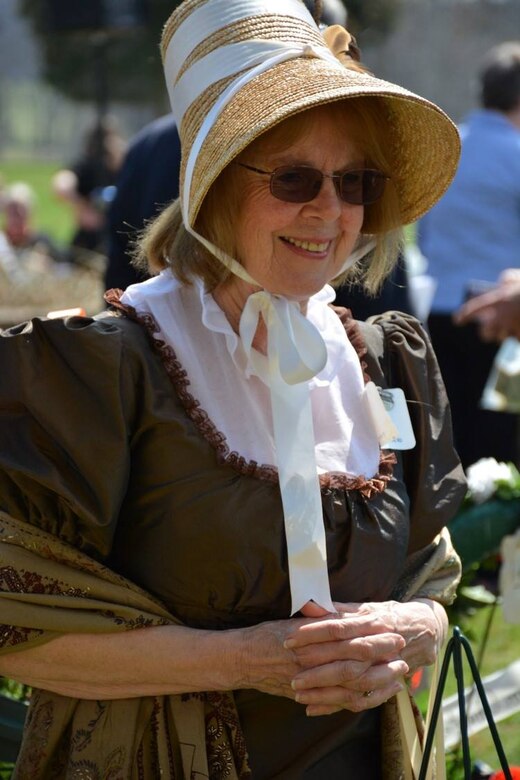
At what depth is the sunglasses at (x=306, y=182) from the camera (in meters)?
2.07

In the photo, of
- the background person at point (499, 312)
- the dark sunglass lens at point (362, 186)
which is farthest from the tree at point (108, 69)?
the dark sunglass lens at point (362, 186)

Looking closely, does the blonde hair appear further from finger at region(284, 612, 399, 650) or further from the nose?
finger at region(284, 612, 399, 650)

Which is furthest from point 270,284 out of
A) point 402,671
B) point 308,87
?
point 402,671

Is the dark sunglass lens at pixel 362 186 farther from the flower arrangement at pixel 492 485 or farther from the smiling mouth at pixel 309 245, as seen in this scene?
the flower arrangement at pixel 492 485

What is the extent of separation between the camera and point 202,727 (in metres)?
2.03

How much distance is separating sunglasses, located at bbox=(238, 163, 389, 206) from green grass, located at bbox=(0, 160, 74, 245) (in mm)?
18604

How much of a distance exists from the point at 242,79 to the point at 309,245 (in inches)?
11.8

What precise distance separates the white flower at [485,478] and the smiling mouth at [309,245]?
4.74 ft

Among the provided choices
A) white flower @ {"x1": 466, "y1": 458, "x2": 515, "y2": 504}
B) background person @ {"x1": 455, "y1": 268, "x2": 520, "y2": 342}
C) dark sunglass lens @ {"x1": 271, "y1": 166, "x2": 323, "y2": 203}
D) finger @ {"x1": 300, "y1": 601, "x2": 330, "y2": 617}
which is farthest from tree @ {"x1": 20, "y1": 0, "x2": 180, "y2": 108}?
finger @ {"x1": 300, "y1": 601, "x2": 330, "y2": 617}

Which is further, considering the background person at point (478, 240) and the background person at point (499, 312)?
the background person at point (478, 240)

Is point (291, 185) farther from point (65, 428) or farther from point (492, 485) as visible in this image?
point (492, 485)

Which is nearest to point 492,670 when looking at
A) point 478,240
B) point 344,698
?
point 478,240

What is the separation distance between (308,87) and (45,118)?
33.2m

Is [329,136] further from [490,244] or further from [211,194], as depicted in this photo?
[490,244]
